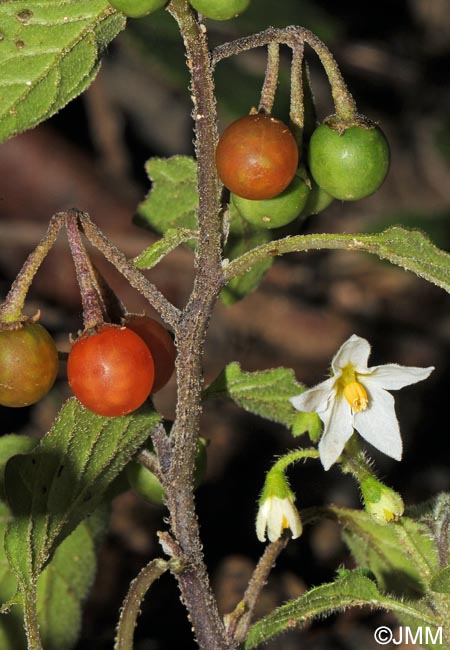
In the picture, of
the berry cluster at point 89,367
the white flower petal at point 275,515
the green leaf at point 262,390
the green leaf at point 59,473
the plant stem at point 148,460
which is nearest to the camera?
the berry cluster at point 89,367

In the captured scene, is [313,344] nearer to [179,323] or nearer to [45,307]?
[45,307]

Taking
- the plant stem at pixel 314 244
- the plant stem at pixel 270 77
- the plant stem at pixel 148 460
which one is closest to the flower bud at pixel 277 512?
the plant stem at pixel 148 460

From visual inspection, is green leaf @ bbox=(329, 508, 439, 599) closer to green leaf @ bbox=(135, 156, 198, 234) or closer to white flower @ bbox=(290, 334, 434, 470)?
white flower @ bbox=(290, 334, 434, 470)

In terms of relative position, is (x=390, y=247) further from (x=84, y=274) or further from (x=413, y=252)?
(x=84, y=274)

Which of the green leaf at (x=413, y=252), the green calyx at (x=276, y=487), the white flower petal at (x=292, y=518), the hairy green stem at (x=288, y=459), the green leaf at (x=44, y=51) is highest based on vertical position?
the green leaf at (x=44, y=51)

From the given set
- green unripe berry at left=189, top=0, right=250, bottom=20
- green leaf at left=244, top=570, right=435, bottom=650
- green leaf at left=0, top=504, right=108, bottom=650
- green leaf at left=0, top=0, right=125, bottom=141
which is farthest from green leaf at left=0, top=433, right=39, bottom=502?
green unripe berry at left=189, top=0, right=250, bottom=20

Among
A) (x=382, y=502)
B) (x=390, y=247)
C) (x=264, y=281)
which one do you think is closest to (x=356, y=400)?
(x=382, y=502)

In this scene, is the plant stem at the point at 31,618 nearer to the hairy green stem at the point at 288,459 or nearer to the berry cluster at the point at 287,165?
the hairy green stem at the point at 288,459
